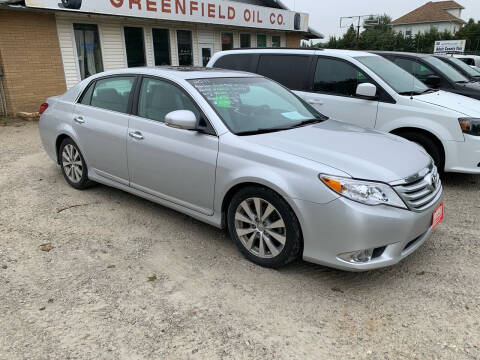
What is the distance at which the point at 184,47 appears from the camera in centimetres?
1495

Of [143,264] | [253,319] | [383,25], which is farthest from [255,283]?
[383,25]

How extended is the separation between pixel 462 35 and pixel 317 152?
56.8 m

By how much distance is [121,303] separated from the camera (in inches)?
116

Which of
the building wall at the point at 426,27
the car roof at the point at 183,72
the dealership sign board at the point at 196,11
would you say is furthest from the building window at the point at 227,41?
the building wall at the point at 426,27

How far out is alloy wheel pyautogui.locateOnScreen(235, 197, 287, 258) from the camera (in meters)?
3.19

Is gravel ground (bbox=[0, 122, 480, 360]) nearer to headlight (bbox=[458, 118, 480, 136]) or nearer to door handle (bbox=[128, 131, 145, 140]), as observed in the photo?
door handle (bbox=[128, 131, 145, 140])

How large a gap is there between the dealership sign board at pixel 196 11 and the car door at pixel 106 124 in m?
6.45

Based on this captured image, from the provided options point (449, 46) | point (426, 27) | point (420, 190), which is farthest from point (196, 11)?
point (426, 27)

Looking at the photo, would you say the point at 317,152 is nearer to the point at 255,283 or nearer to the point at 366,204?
the point at 366,204

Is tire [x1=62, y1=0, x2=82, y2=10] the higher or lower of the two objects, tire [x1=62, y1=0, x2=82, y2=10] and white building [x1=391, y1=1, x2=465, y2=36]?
the lower

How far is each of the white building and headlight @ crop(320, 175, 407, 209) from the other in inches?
3007

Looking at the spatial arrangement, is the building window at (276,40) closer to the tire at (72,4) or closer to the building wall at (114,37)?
the building wall at (114,37)

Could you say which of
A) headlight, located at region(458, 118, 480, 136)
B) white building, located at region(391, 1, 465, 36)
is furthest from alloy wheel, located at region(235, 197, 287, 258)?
white building, located at region(391, 1, 465, 36)

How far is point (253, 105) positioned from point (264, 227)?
4.43 feet
